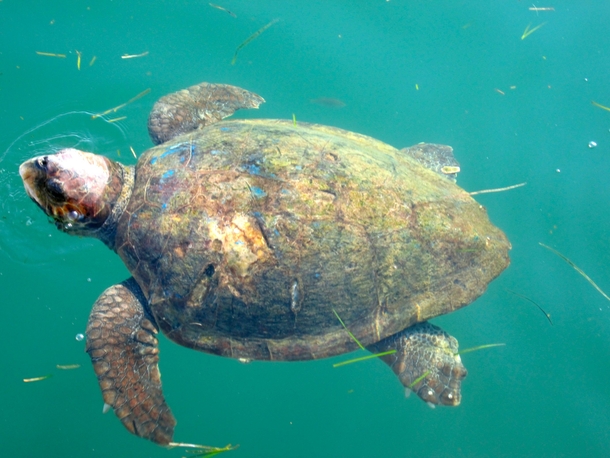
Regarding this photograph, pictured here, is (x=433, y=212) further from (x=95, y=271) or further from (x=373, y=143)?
(x=95, y=271)

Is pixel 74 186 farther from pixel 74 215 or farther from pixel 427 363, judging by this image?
pixel 427 363

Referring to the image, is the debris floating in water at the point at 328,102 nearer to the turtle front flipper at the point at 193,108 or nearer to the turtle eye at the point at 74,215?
the turtle front flipper at the point at 193,108

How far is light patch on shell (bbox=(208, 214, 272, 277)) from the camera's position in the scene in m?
2.81

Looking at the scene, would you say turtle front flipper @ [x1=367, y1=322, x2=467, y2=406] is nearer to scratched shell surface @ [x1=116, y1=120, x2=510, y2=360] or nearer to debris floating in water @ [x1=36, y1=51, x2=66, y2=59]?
scratched shell surface @ [x1=116, y1=120, x2=510, y2=360]

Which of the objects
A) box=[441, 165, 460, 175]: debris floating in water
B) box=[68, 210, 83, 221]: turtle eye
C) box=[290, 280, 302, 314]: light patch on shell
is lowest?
box=[290, 280, 302, 314]: light patch on shell

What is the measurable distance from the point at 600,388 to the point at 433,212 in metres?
5.58

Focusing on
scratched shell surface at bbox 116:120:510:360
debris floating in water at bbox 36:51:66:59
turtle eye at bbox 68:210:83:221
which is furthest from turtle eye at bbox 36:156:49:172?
debris floating in water at bbox 36:51:66:59

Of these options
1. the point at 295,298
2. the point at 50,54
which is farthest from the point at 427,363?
the point at 50,54

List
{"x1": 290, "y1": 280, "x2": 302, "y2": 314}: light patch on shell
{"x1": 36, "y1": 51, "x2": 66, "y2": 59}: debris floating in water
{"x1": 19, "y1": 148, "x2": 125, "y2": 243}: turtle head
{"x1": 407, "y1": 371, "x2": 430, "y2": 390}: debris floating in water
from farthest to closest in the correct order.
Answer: {"x1": 36, "y1": 51, "x2": 66, "y2": 59}: debris floating in water
{"x1": 407, "y1": 371, "x2": 430, "y2": 390}: debris floating in water
{"x1": 19, "y1": 148, "x2": 125, "y2": 243}: turtle head
{"x1": 290, "y1": 280, "x2": 302, "y2": 314}: light patch on shell

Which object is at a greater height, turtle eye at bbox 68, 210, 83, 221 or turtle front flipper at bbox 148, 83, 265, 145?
turtle front flipper at bbox 148, 83, 265, 145

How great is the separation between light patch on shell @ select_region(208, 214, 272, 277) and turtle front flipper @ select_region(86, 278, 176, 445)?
1.19 meters

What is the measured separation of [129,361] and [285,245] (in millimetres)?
1905

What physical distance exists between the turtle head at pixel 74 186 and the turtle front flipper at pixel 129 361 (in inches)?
29.4

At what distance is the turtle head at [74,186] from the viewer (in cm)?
305
